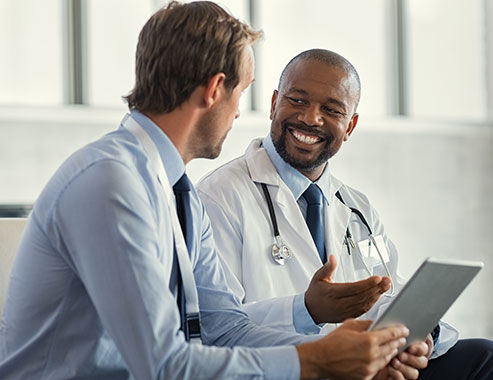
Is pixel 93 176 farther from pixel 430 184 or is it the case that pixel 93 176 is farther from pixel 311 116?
pixel 430 184

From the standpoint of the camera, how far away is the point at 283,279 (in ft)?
8.08

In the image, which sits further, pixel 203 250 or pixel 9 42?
pixel 9 42

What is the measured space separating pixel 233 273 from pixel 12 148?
2.91m

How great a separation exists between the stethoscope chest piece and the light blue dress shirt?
33.4 inches

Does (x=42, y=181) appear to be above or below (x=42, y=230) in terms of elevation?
below

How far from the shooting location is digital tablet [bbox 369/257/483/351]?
1.56m

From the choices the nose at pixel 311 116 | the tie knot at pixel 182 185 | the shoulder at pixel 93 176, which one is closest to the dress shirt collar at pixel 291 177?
the nose at pixel 311 116

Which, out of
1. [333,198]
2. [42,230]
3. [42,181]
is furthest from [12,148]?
[42,230]

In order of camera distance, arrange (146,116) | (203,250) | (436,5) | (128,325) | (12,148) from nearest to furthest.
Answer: (128,325) → (146,116) → (203,250) → (12,148) → (436,5)

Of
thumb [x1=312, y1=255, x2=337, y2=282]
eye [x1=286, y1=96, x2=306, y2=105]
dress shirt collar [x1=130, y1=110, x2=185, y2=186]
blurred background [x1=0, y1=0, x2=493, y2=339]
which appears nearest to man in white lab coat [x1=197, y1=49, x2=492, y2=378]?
eye [x1=286, y1=96, x2=306, y2=105]

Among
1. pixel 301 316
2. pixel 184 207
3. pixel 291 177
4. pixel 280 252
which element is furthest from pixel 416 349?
pixel 291 177

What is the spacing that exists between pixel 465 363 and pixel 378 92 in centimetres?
404

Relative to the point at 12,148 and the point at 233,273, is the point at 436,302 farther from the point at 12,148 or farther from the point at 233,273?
the point at 12,148

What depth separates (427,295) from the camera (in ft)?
5.39
